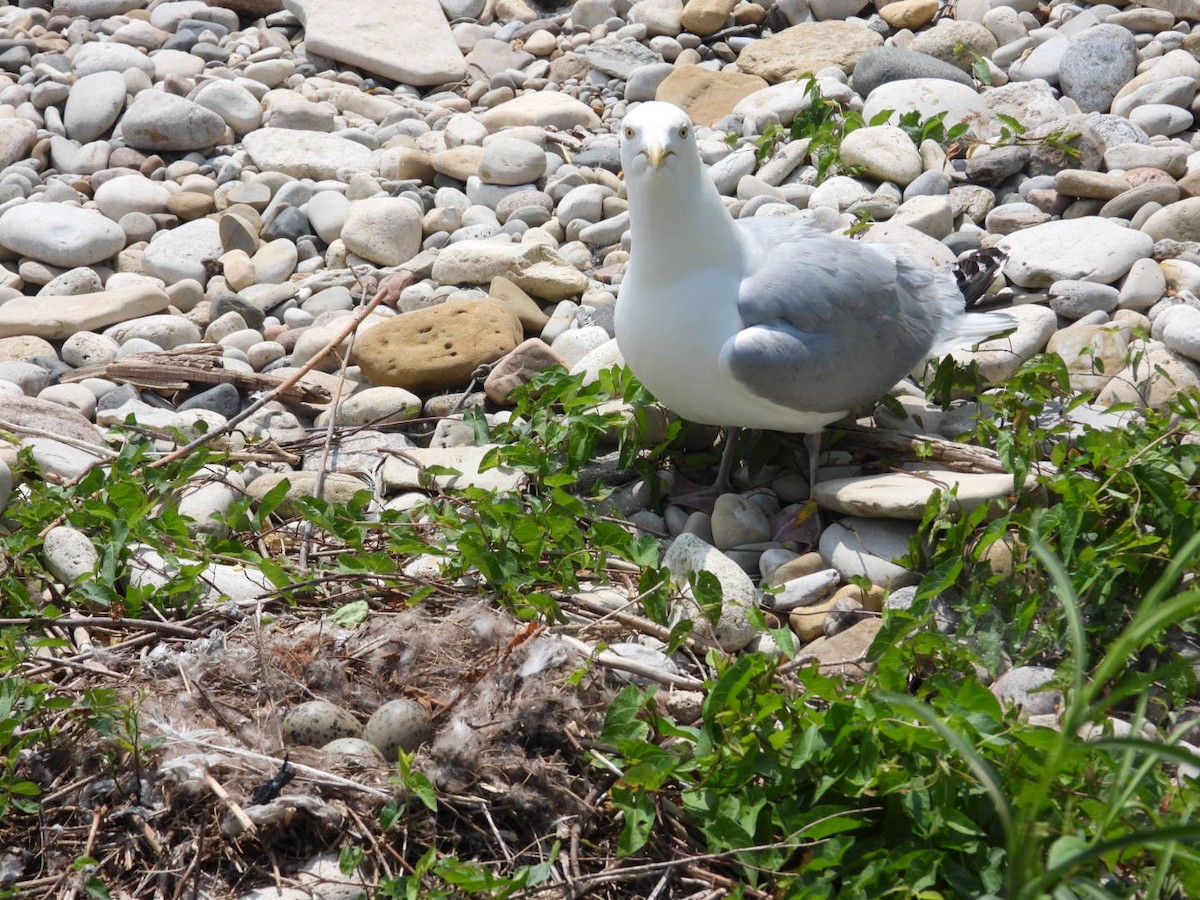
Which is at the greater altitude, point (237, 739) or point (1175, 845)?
point (1175, 845)

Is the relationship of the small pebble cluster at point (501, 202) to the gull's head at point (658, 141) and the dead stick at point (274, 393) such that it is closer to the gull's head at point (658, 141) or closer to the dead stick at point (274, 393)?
the dead stick at point (274, 393)

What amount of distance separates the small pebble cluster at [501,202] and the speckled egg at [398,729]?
849mm

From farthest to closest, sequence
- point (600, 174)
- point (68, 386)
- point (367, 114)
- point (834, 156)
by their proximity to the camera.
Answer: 1. point (367, 114)
2. point (600, 174)
3. point (834, 156)
4. point (68, 386)

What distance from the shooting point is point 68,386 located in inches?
201

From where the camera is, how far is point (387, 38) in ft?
27.4

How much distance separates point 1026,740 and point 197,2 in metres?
8.40

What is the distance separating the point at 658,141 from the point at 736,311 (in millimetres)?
575

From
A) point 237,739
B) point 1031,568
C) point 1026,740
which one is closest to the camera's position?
point 1026,740

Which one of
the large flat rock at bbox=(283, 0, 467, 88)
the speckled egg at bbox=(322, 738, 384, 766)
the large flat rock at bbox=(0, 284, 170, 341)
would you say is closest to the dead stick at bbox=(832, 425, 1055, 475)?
the speckled egg at bbox=(322, 738, 384, 766)

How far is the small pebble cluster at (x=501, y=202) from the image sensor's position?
4.39 metres

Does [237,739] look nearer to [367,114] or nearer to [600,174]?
[600,174]

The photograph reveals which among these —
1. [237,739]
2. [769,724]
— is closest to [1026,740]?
[769,724]

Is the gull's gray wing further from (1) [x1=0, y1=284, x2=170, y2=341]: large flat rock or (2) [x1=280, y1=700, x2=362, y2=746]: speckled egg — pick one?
(1) [x1=0, y1=284, x2=170, y2=341]: large flat rock

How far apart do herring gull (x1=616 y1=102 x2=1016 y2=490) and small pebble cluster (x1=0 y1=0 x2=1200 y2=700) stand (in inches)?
13.5
